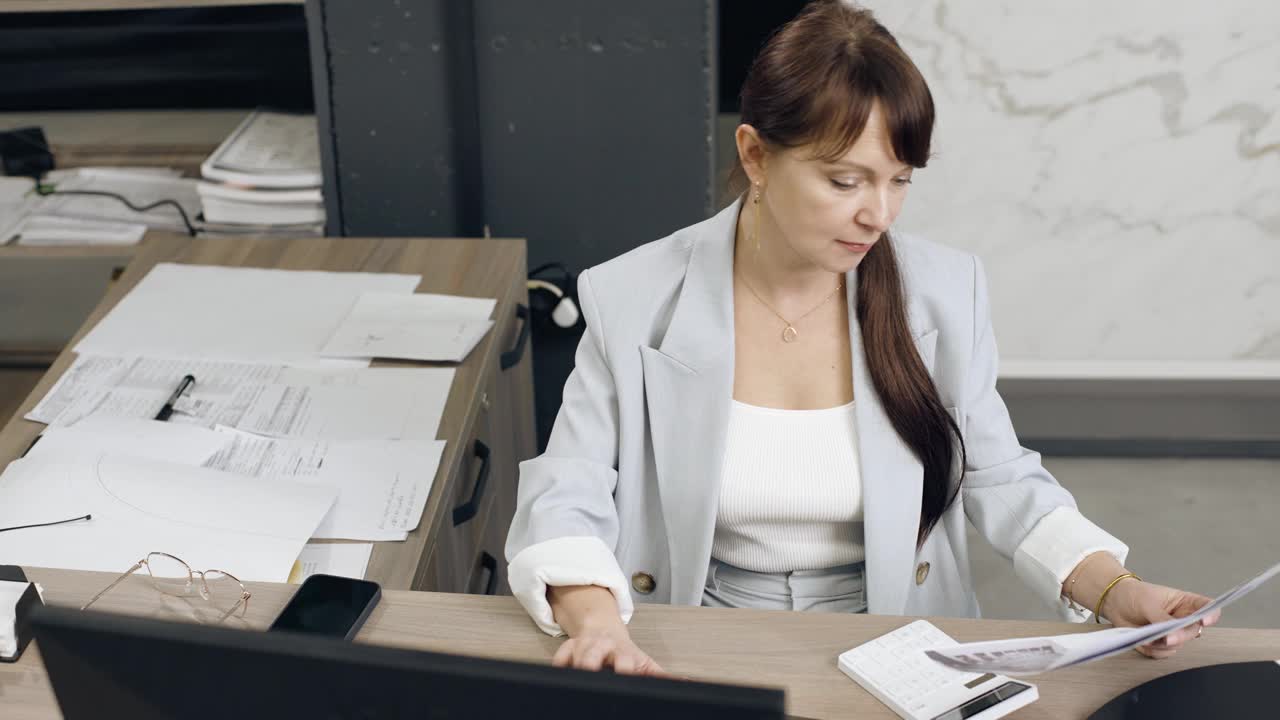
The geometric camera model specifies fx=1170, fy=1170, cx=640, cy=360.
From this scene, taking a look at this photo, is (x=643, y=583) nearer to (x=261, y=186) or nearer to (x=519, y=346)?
(x=519, y=346)

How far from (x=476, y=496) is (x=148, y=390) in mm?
515

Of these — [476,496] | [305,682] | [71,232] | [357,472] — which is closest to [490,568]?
[476,496]

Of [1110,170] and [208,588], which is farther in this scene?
[1110,170]

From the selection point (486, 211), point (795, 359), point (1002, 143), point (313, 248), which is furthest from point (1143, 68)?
point (313, 248)

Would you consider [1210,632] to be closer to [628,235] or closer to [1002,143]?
[628,235]

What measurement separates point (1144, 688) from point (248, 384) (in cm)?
127

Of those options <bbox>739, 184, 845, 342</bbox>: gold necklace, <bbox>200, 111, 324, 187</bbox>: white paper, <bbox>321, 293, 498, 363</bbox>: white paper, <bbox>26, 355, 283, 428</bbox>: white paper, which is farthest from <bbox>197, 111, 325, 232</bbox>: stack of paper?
<bbox>739, 184, 845, 342</bbox>: gold necklace

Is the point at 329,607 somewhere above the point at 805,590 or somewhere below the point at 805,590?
above

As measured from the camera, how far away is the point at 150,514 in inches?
54.1

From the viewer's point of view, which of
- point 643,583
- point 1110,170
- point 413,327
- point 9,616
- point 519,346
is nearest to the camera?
point 9,616

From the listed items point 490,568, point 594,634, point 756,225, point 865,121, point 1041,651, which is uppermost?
point 865,121

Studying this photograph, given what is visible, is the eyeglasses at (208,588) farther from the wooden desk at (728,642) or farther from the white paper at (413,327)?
the white paper at (413,327)

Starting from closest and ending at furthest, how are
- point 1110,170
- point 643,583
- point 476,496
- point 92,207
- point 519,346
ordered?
point 643,583
point 476,496
point 519,346
point 92,207
point 1110,170

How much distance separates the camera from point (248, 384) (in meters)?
1.74
